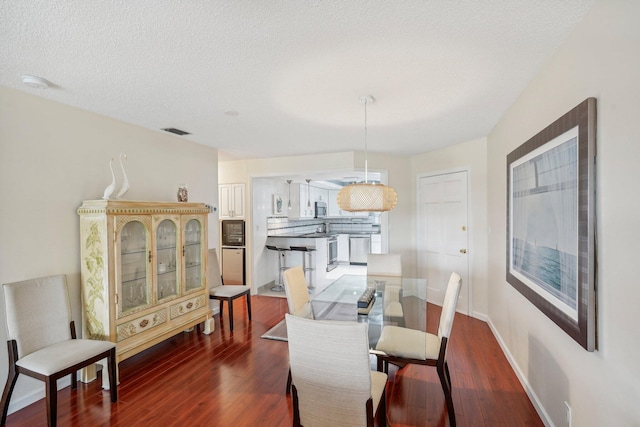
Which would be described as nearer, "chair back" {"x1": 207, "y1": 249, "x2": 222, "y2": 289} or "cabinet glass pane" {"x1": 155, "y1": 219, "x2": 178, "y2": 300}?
"cabinet glass pane" {"x1": 155, "y1": 219, "x2": 178, "y2": 300}

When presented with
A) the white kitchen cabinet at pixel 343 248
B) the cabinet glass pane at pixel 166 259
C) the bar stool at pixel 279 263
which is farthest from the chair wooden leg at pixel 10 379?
the white kitchen cabinet at pixel 343 248

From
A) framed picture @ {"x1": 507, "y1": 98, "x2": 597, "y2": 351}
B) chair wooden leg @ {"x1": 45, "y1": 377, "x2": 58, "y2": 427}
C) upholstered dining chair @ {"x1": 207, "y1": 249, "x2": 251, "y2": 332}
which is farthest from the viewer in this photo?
upholstered dining chair @ {"x1": 207, "y1": 249, "x2": 251, "y2": 332}

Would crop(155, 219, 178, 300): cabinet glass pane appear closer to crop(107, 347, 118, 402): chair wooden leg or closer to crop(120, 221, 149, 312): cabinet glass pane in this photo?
crop(120, 221, 149, 312): cabinet glass pane

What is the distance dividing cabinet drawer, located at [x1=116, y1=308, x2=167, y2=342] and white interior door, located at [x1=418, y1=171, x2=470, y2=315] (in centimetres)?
363

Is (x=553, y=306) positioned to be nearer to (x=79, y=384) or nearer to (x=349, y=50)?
(x=349, y=50)

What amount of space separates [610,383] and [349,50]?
79.9 inches

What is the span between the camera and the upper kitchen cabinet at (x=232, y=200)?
5.38 m

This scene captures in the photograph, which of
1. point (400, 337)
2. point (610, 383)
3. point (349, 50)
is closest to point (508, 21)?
point (349, 50)

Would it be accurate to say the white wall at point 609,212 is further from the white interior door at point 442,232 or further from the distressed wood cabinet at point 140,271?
the distressed wood cabinet at point 140,271

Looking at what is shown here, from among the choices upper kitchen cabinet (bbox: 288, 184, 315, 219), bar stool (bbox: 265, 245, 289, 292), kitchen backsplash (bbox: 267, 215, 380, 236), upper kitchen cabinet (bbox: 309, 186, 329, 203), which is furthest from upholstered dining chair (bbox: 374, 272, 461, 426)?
upper kitchen cabinet (bbox: 309, 186, 329, 203)

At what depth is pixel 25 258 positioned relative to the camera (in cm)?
236

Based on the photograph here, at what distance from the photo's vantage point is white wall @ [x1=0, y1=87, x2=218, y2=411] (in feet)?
7.47

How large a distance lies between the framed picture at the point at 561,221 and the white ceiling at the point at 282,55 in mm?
529

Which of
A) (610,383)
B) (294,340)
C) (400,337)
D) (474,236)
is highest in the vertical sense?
(474,236)
